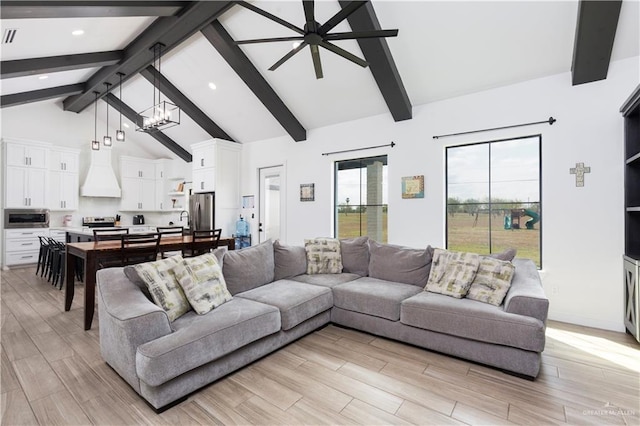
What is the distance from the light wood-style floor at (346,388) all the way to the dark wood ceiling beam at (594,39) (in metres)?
2.80

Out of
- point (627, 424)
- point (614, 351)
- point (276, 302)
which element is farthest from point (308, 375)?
point (614, 351)

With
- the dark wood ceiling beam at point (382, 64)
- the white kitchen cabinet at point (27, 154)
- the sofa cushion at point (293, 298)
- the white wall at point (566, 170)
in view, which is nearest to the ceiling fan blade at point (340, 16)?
the dark wood ceiling beam at point (382, 64)

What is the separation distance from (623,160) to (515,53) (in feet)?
5.35

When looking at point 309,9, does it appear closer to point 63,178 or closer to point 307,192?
point 307,192

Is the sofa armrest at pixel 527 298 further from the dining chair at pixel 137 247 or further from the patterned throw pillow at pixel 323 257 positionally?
the dining chair at pixel 137 247

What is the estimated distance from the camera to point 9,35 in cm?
365

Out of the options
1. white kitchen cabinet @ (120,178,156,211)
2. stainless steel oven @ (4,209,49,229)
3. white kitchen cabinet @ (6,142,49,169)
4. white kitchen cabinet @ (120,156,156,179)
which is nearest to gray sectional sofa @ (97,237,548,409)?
stainless steel oven @ (4,209,49,229)

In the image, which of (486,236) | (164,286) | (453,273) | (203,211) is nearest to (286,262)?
(164,286)

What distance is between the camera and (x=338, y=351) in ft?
9.30

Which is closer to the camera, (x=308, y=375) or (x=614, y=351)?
(x=308, y=375)

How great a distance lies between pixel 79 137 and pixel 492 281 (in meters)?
9.61

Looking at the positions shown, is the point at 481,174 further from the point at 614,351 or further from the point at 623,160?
the point at 614,351

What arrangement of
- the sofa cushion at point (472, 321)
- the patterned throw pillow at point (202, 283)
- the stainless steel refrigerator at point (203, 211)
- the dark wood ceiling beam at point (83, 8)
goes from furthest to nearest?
1. the stainless steel refrigerator at point (203, 211)
2. the dark wood ceiling beam at point (83, 8)
3. the patterned throw pillow at point (202, 283)
4. the sofa cushion at point (472, 321)

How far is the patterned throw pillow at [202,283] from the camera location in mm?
2523
